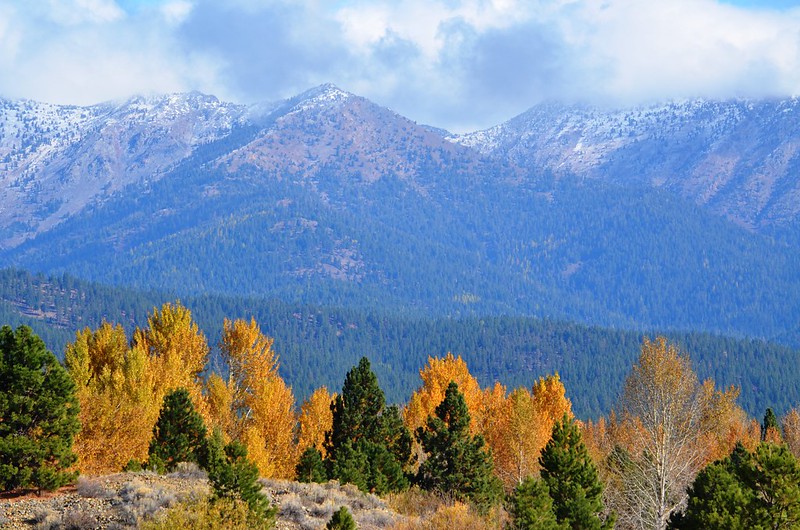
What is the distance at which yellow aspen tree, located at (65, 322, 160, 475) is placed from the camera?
178 feet

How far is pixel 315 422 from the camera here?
84062 millimetres

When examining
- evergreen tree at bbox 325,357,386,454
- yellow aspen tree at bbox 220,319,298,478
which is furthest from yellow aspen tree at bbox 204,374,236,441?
evergreen tree at bbox 325,357,386,454

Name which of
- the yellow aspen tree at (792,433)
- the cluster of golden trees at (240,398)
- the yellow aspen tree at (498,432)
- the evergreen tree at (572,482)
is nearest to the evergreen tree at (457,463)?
the evergreen tree at (572,482)

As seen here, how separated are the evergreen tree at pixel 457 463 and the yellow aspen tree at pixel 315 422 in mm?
18994

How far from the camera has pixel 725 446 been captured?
90062mm

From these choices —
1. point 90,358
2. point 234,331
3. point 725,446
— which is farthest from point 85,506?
point 725,446

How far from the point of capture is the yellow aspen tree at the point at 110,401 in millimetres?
54312

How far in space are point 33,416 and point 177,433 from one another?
12696mm

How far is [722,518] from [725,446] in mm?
54579

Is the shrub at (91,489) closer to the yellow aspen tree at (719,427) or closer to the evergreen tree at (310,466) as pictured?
the evergreen tree at (310,466)

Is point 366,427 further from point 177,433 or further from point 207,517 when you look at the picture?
A: point 207,517

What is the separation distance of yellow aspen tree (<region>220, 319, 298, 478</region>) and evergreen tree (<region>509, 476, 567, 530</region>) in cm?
3042

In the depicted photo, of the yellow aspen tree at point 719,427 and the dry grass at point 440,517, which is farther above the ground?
the yellow aspen tree at point 719,427

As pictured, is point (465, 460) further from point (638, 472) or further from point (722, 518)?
point (722, 518)
